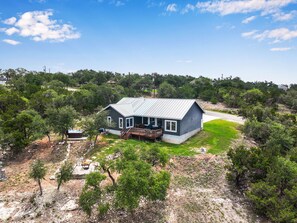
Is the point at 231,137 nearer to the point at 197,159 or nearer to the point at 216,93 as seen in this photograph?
the point at 197,159

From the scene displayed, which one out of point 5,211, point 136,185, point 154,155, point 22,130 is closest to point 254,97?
point 154,155

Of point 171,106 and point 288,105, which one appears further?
point 288,105

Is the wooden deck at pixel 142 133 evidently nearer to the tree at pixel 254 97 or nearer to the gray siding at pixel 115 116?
the gray siding at pixel 115 116

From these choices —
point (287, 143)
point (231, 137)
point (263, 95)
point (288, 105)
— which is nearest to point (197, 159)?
point (231, 137)

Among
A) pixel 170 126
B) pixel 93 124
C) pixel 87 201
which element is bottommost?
pixel 87 201

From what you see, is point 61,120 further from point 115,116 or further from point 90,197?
point 90,197

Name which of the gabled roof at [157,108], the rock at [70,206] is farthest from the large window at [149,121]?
the rock at [70,206]
